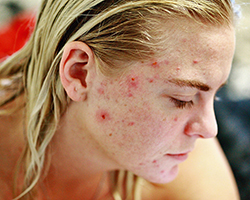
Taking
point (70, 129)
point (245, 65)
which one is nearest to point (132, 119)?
point (70, 129)

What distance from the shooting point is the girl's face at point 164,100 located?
2.53ft

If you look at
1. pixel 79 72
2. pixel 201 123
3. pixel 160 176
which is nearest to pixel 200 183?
pixel 160 176

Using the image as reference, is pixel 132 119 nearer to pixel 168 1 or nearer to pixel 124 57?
pixel 124 57

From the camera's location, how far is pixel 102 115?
853 millimetres

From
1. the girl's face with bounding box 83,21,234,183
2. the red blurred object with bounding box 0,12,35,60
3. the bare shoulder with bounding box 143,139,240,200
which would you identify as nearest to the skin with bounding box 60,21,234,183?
the girl's face with bounding box 83,21,234,183

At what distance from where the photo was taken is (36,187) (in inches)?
42.1

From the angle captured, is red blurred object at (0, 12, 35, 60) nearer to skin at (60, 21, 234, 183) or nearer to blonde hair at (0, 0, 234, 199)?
blonde hair at (0, 0, 234, 199)

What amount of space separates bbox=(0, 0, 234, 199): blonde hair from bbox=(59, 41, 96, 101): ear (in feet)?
0.08

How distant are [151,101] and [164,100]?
0.11ft

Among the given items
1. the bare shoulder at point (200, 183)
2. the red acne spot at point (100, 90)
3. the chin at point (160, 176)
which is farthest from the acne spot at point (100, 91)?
the bare shoulder at point (200, 183)

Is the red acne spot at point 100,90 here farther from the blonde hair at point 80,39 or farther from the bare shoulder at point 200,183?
the bare shoulder at point 200,183

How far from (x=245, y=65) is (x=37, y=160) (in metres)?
1.20

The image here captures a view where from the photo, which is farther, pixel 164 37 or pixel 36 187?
pixel 36 187

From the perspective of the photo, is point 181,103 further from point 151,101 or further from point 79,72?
point 79,72
